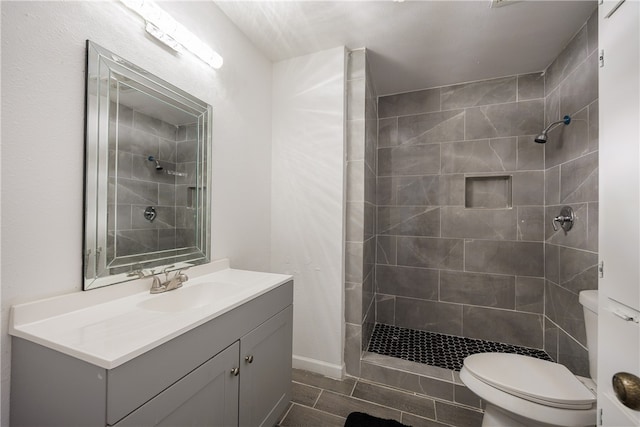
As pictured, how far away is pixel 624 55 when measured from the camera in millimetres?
680

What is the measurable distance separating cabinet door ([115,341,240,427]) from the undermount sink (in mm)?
342

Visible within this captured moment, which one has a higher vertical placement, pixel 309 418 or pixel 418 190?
pixel 418 190

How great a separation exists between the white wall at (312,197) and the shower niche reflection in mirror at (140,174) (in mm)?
673

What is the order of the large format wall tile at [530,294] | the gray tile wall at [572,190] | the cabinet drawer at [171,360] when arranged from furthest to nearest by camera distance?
the large format wall tile at [530,294], the gray tile wall at [572,190], the cabinet drawer at [171,360]

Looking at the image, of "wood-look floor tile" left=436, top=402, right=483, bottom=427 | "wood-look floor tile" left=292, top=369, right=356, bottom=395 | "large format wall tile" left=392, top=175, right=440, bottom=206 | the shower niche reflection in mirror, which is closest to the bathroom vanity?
the shower niche reflection in mirror

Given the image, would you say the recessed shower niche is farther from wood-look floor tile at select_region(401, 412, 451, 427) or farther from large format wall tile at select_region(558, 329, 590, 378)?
wood-look floor tile at select_region(401, 412, 451, 427)

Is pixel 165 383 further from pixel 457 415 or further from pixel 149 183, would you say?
pixel 457 415

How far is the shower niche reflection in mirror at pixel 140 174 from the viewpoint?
97cm

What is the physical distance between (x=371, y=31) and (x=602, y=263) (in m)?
1.73

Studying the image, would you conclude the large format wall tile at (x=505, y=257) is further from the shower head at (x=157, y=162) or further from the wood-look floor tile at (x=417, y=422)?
the shower head at (x=157, y=162)

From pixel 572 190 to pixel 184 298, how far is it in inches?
97.8

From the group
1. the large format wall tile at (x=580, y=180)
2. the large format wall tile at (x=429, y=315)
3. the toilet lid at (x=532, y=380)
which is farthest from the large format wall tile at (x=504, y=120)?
the toilet lid at (x=532, y=380)

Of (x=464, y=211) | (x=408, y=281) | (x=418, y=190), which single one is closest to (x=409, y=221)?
(x=418, y=190)

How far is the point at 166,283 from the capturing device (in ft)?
3.88
